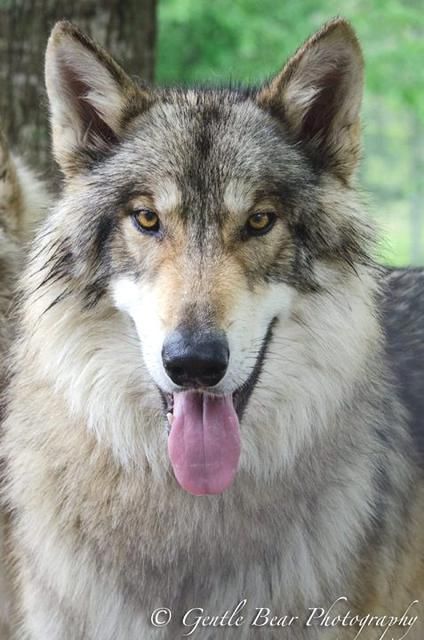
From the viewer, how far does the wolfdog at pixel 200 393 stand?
375 cm

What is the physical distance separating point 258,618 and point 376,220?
1.74 meters

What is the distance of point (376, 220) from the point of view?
420 centimetres

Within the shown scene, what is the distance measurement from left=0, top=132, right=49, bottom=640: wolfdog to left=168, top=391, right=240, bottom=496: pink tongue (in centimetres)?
149

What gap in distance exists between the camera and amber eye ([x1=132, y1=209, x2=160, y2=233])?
148 inches

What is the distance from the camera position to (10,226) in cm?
539

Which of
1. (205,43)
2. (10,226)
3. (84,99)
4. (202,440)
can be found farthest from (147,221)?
(205,43)

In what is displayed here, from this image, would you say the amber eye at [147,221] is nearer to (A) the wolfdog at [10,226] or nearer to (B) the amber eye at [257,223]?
(B) the amber eye at [257,223]

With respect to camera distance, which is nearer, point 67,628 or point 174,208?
point 174,208

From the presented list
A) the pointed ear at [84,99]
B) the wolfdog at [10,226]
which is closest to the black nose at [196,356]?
the pointed ear at [84,99]

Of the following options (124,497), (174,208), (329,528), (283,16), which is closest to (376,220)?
(174,208)

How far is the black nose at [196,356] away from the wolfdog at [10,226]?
1646 mm

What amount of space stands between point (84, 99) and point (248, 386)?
54.4 inches

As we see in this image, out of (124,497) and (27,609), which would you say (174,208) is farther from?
(27,609)

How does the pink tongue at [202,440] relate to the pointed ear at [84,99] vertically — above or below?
below
